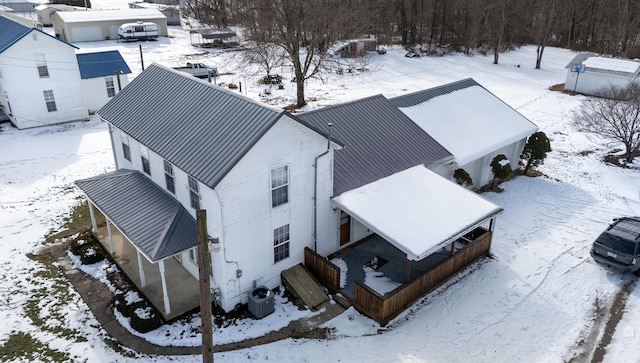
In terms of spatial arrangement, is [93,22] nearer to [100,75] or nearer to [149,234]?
[100,75]

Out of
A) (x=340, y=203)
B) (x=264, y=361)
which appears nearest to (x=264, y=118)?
(x=340, y=203)

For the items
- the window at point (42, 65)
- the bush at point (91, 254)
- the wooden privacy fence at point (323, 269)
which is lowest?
the bush at point (91, 254)

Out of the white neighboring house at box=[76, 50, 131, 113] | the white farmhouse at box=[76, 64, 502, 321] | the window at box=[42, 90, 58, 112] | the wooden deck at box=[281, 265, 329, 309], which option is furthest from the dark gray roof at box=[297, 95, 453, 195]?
the window at box=[42, 90, 58, 112]

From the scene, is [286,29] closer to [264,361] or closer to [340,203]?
[340,203]

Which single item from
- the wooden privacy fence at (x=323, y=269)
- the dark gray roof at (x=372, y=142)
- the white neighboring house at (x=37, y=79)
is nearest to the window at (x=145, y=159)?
the dark gray roof at (x=372, y=142)

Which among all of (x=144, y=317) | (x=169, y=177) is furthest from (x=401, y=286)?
(x=169, y=177)

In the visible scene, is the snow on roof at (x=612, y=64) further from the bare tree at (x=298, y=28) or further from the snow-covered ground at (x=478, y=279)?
the bare tree at (x=298, y=28)

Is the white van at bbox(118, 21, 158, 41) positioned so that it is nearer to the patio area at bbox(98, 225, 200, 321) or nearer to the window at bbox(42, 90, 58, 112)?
the window at bbox(42, 90, 58, 112)

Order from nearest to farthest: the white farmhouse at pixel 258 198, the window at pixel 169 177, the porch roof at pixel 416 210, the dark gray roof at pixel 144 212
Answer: the white farmhouse at pixel 258 198 → the dark gray roof at pixel 144 212 → the porch roof at pixel 416 210 → the window at pixel 169 177
